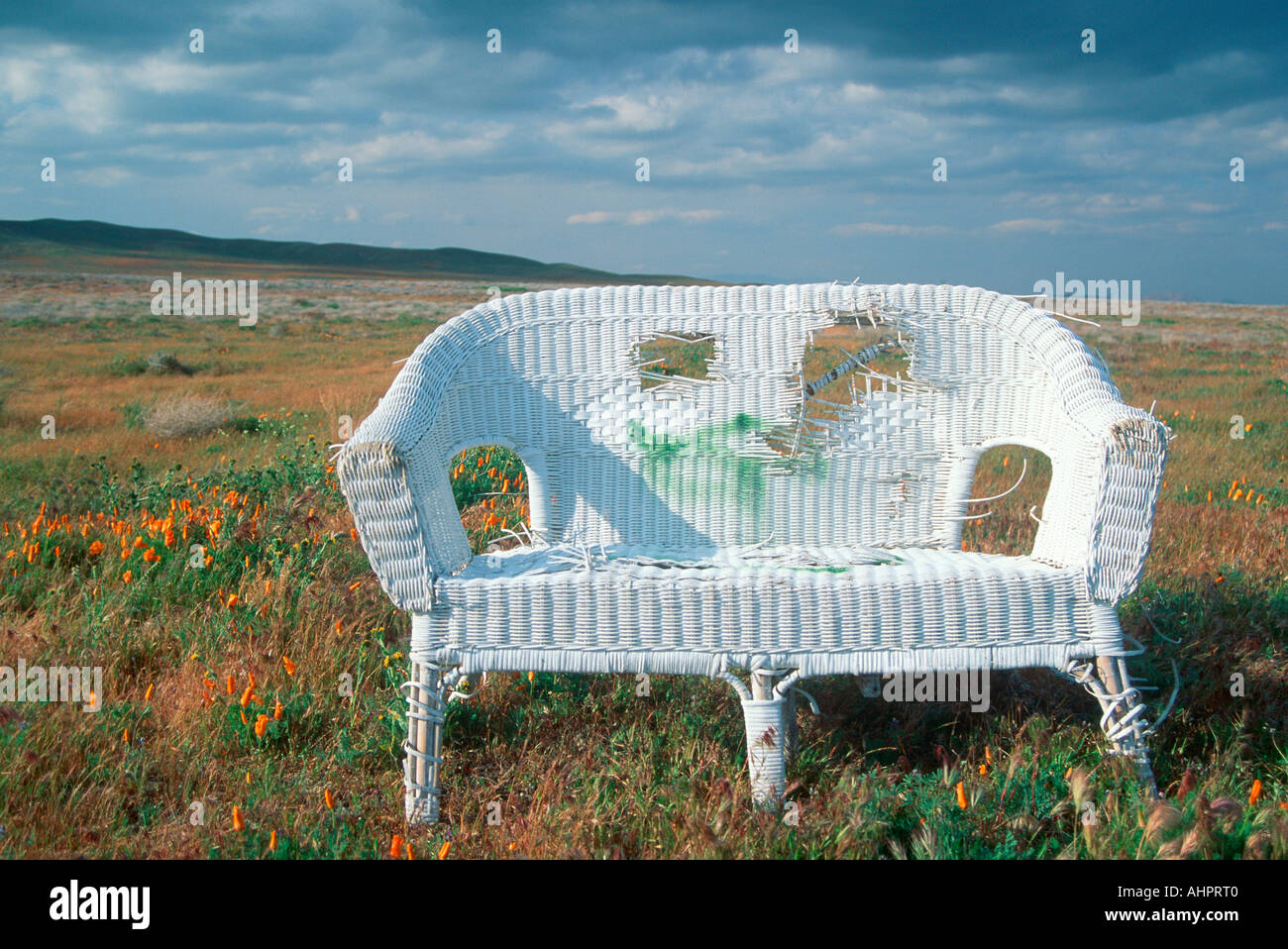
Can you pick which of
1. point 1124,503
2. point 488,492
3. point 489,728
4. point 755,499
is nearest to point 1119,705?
point 1124,503

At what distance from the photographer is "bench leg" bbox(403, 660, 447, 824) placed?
2414 millimetres

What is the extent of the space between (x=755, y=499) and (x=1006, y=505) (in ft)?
8.79

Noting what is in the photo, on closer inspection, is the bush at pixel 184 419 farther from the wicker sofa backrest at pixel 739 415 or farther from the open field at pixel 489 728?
the wicker sofa backrest at pixel 739 415

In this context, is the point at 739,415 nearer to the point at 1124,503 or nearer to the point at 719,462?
the point at 719,462

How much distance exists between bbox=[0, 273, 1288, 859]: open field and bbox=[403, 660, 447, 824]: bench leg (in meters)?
0.07

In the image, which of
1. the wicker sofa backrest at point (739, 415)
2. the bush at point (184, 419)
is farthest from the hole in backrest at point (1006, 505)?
the bush at point (184, 419)

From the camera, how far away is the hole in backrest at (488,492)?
433 centimetres

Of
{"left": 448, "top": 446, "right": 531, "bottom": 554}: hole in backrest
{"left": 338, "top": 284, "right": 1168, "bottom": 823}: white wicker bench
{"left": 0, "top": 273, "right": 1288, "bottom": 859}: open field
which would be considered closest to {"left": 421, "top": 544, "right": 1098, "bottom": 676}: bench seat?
{"left": 338, "top": 284, "right": 1168, "bottom": 823}: white wicker bench

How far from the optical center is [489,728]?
9.30 ft

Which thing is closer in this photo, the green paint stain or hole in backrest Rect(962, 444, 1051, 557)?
the green paint stain

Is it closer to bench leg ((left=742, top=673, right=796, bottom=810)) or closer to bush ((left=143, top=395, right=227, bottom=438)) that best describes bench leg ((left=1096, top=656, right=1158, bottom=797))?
bench leg ((left=742, top=673, right=796, bottom=810))

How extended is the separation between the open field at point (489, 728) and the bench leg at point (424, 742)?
7 centimetres

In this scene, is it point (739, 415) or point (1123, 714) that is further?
point (739, 415)
